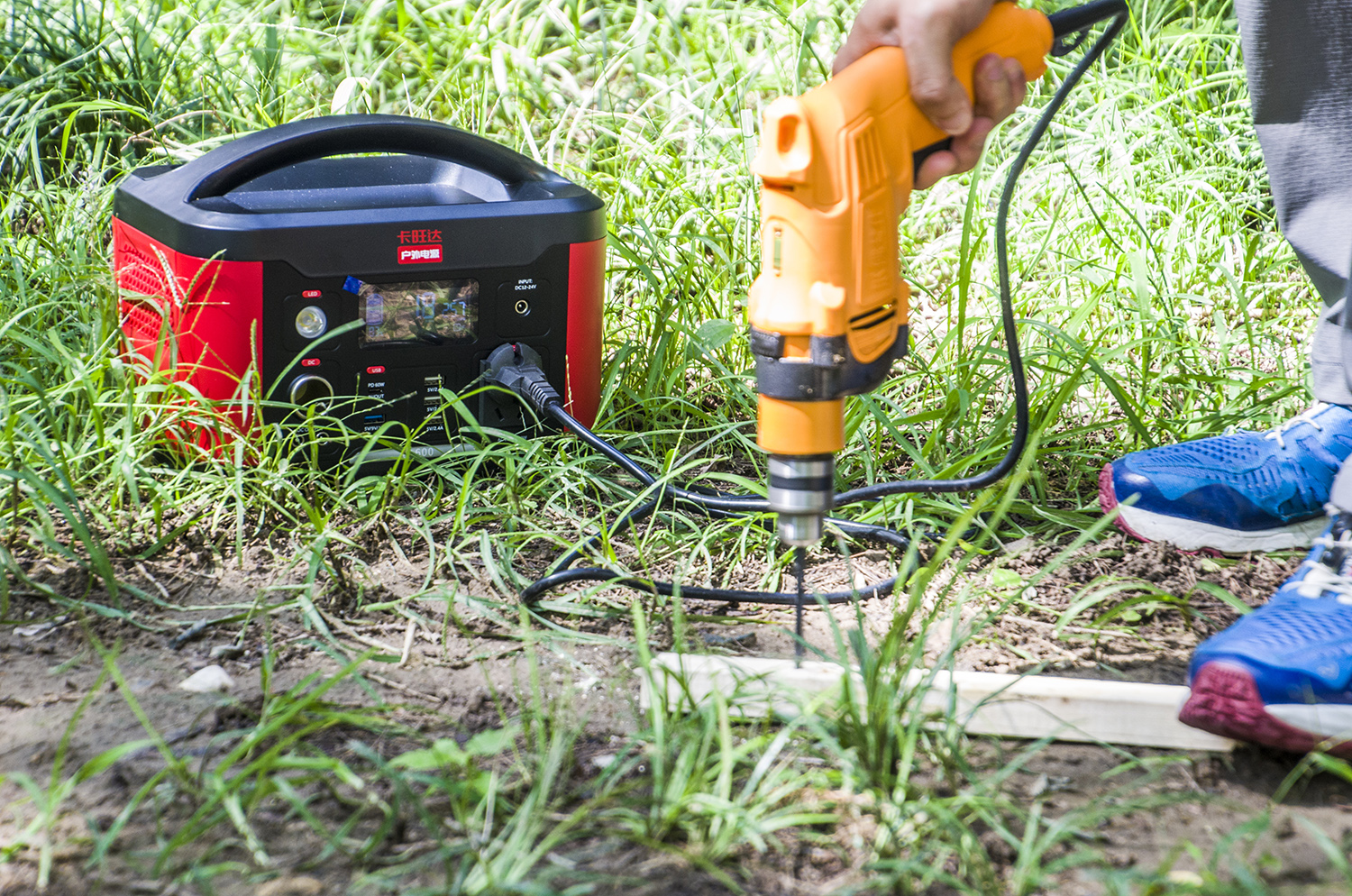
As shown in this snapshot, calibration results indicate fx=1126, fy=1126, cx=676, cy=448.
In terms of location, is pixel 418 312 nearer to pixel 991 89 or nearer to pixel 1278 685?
pixel 991 89

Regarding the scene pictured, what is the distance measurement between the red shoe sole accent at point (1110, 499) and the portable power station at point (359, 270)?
805mm

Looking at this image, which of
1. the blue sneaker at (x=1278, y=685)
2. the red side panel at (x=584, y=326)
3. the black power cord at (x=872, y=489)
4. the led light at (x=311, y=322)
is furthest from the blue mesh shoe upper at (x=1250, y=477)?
the led light at (x=311, y=322)

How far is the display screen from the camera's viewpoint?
1625mm

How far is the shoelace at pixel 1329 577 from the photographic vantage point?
123 centimetres

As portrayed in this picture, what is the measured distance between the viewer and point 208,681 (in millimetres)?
1223

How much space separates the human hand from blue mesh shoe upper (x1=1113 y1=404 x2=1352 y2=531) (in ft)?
1.86

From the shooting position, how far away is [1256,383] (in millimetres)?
1804

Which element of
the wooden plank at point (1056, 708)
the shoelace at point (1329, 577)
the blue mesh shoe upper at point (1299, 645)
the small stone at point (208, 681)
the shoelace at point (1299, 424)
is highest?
the shoelace at point (1299, 424)

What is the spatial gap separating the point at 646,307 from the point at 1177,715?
1.20m

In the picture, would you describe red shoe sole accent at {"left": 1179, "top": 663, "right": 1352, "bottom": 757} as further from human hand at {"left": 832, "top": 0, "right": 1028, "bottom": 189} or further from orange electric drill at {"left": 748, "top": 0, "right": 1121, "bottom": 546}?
human hand at {"left": 832, "top": 0, "right": 1028, "bottom": 189}

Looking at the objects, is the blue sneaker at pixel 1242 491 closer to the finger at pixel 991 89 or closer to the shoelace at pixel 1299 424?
the shoelace at pixel 1299 424

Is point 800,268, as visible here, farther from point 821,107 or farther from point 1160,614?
point 1160,614

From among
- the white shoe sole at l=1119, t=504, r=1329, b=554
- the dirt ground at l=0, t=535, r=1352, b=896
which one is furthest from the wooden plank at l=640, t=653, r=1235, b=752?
the white shoe sole at l=1119, t=504, r=1329, b=554

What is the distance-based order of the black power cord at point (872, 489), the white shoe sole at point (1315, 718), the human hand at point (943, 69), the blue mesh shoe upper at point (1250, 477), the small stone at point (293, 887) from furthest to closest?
1. the blue mesh shoe upper at point (1250, 477)
2. the black power cord at point (872, 489)
3. the human hand at point (943, 69)
4. the white shoe sole at point (1315, 718)
5. the small stone at point (293, 887)
